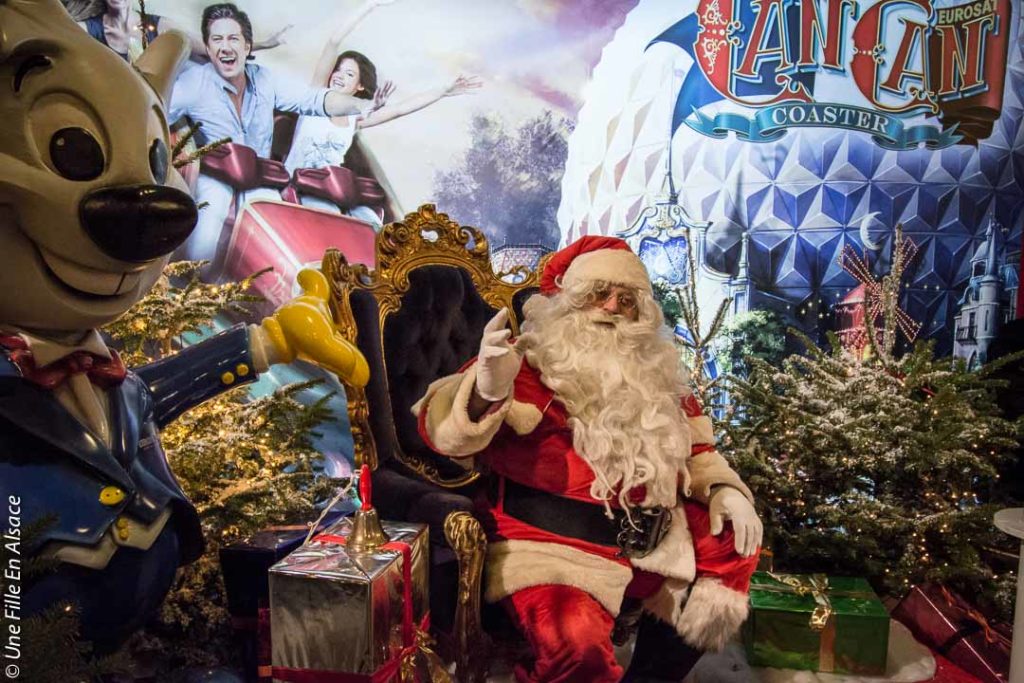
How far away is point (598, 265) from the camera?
211cm

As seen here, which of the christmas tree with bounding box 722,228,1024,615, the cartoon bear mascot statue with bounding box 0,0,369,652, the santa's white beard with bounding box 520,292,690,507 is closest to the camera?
the cartoon bear mascot statue with bounding box 0,0,369,652

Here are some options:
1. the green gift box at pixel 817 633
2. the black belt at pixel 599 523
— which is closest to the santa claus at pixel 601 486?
the black belt at pixel 599 523

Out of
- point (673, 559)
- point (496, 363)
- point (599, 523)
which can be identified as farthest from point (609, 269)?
point (673, 559)

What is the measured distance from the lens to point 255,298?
8.82ft

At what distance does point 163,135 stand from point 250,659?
62.1 inches

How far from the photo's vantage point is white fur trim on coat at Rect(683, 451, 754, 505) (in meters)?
2.06

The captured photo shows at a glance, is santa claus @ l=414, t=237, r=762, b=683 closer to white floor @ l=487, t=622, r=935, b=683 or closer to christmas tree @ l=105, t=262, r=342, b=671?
white floor @ l=487, t=622, r=935, b=683

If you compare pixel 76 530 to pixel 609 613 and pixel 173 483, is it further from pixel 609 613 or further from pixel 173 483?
pixel 609 613

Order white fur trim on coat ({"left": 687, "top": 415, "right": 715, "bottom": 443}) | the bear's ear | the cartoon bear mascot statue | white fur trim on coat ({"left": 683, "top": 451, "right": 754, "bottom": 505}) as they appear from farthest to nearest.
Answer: white fur trim on coat ({"left": 687, "top": 415, "right": 715, "bottom": 443}) < white fur trim on coat ({"left": 683, "top": 451, "right": 754, "bottom": 505}) < the bear's ear < the cartoon bear mascot statue

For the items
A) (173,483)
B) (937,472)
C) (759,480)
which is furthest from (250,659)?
(937,472)

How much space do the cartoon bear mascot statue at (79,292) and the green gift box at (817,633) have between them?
6.73 ft

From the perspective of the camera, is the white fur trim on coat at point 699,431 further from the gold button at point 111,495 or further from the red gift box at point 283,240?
the red gift box at point 283,240

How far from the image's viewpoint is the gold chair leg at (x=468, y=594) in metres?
1.84

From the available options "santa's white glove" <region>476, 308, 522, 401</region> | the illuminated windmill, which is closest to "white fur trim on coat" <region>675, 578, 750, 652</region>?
"santa's white glove" <region>476, 308, 522, 401</region>
